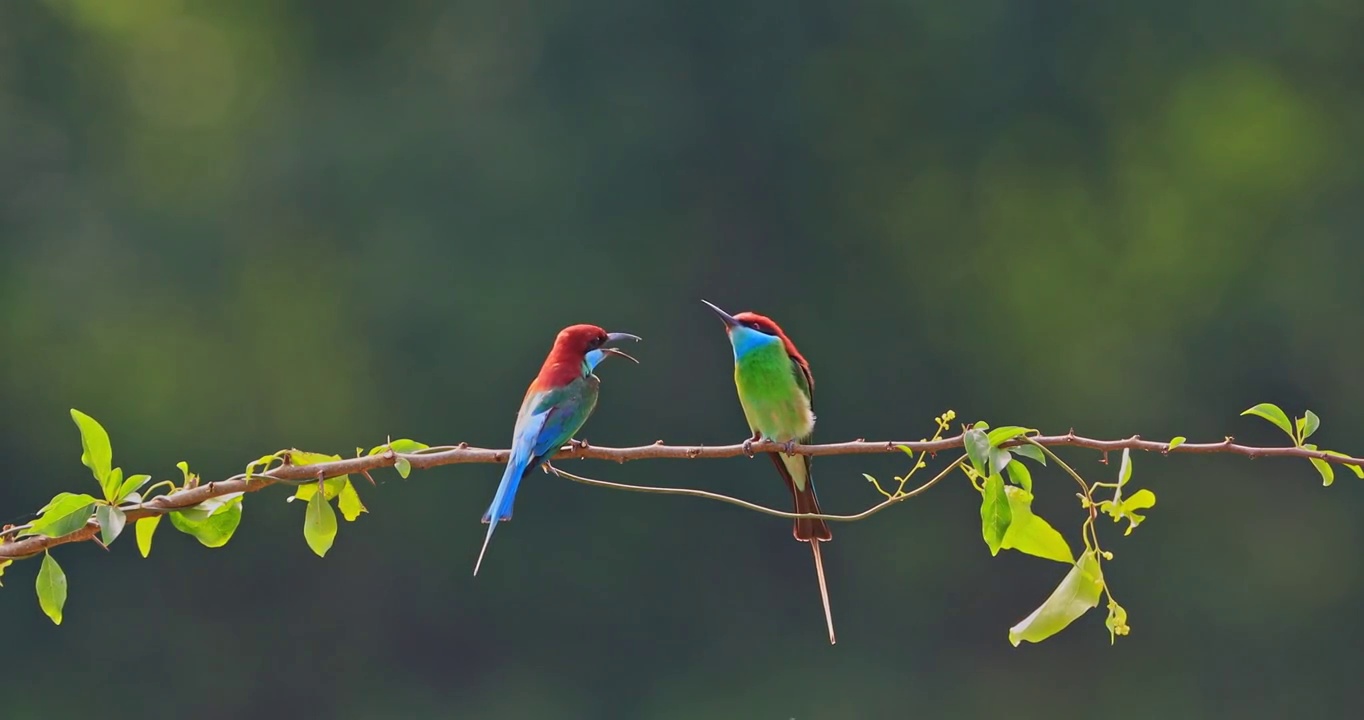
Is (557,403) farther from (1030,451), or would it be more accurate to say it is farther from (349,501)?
(1030,451)

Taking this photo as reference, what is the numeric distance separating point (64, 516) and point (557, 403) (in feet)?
3.43

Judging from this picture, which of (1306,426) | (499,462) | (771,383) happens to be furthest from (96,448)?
(771,383)

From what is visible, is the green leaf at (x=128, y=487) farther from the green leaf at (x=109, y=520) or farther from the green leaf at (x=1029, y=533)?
the green leaf at (x=1029, y=533)

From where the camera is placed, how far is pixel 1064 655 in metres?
12.5

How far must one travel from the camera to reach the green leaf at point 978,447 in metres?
1.66

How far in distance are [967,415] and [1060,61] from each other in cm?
278

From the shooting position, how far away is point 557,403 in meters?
2.57

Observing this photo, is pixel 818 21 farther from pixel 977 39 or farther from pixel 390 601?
pixel 390 601

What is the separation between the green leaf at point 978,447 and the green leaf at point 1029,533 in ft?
0.25

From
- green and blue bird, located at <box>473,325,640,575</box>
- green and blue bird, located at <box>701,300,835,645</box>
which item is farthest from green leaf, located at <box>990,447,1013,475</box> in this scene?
green and blue bird, located at <box>701,300,835,645</box>

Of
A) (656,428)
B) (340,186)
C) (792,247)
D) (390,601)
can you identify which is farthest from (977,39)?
(390,601)

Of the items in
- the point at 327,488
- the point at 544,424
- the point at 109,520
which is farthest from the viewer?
the point at 544,424

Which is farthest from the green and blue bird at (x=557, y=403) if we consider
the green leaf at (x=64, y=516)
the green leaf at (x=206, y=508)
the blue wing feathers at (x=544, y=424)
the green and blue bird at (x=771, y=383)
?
the green leaf at (x=64, y=516)

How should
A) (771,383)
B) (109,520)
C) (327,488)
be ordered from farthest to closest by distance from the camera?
(771,383), (327,488), (109,520)
